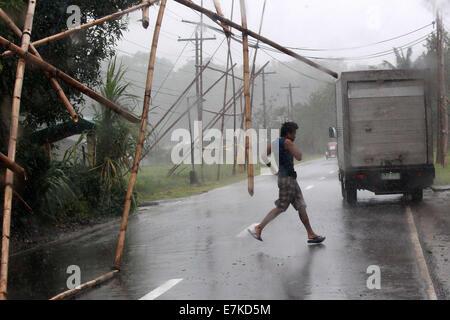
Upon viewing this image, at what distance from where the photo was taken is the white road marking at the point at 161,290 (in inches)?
281

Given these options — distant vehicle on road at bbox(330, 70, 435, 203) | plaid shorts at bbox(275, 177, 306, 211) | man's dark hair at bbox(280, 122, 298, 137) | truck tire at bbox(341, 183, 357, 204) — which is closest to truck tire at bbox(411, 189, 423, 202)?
distant vehicle on road at bbox(330, 70, 435, 203)

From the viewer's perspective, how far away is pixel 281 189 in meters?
10.7

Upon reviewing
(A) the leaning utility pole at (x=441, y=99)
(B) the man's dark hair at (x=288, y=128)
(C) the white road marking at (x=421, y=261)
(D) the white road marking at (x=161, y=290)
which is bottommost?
(D) the white road marking at (x=161, y=290)

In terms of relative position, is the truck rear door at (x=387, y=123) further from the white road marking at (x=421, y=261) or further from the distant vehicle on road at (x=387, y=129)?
the white road marking at (x=421, y=261)

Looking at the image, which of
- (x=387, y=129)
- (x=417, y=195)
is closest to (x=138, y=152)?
(x=387, y=129)

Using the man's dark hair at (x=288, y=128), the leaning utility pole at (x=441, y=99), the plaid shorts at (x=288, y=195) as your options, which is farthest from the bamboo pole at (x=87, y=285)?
the leaning utility pole at (x=441, y=99)

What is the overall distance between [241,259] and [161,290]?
207 centimetres

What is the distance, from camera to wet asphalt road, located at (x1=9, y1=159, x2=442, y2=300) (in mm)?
7312

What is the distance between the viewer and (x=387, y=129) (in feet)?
50.7

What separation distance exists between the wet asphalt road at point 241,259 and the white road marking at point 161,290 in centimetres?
7

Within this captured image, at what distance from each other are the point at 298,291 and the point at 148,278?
2.11m

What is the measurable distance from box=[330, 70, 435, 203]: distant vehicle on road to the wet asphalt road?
0.81 m
